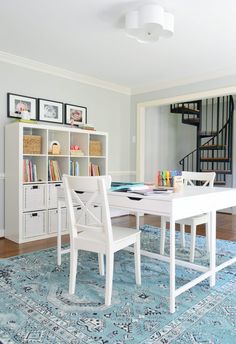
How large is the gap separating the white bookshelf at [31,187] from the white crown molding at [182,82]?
1.83 m

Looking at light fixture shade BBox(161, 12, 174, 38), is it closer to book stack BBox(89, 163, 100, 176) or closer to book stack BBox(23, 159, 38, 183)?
book stack BBox(23, 159, 38, 183)

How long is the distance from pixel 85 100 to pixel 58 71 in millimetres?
Answer: 655

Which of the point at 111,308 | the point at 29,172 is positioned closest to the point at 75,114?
the point at 29,172

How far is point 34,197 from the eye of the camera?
363 centimetres

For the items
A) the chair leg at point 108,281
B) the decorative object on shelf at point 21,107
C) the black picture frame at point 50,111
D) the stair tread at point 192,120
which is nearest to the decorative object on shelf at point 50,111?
the black picture frame at point 50,111

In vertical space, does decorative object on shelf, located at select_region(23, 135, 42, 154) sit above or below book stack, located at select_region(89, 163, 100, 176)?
above

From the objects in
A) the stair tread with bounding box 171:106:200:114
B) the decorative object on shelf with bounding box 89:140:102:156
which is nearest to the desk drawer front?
the decorative object on shelf with bounding box 89:140:102:156

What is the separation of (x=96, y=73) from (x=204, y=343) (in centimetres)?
393

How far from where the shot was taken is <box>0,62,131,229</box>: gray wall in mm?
3752

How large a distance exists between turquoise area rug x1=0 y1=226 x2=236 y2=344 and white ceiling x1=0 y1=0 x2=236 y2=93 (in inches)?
→ 92.8

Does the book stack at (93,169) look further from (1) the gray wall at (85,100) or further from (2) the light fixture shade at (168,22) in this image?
(2) the light fixture shade at (168,22)

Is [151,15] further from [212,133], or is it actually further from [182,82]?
[212,133]

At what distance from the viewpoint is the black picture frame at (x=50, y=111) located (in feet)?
13.4

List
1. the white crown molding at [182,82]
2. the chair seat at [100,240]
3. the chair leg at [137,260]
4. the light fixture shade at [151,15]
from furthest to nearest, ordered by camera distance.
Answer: the white crown molding at [182,82]
the light fixture shade at [151,15]
the chair leg at [137,260]
the chair seat at [100,240]
